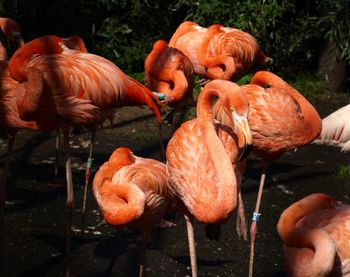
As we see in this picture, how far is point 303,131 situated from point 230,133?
84cm

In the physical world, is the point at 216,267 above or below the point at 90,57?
below

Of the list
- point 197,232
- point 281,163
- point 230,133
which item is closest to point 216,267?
→ point 197,232

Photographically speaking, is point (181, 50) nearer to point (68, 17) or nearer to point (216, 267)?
point (68, 17)

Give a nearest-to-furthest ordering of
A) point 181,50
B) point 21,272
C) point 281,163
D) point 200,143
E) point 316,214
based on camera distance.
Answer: point 316,214 < point 200,143 < point 21,272 < point 281,163 < point 181,50

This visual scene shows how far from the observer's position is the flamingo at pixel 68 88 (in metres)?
4.39

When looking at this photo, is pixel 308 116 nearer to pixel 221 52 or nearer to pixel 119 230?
pixel 119 230

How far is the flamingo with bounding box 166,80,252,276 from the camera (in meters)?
3.59

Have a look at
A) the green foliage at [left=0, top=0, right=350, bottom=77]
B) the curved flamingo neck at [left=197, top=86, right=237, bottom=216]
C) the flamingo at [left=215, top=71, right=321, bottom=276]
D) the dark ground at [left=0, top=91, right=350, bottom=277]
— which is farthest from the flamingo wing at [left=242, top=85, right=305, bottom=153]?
the green foliage at [left=0, top=0, right=350, bottom=77]

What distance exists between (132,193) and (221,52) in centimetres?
277

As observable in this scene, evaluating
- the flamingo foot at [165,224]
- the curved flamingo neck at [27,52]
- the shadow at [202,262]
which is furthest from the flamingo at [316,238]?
the curved flamingo neck at [27,52]

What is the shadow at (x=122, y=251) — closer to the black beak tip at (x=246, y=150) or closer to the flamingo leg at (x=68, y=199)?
the flamingo leg at (x=68, y=199)

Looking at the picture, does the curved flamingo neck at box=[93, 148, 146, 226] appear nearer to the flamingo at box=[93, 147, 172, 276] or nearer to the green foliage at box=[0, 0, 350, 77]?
the flamingo at box=[93, 147, 172, 276]

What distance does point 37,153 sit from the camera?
645 cm

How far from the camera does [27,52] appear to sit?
4.55 m
